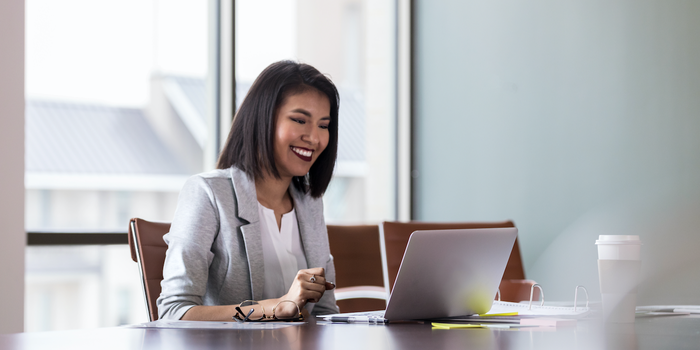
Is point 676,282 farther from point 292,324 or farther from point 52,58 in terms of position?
point 52,58

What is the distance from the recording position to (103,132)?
360 cm

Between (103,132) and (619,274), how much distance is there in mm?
3018

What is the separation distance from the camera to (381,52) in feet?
14.9

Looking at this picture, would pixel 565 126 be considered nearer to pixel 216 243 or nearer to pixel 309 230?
pixel 309 230

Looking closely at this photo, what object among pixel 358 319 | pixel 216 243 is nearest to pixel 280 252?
pixel 216 243

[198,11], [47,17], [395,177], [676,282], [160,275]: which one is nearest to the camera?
[160,275]

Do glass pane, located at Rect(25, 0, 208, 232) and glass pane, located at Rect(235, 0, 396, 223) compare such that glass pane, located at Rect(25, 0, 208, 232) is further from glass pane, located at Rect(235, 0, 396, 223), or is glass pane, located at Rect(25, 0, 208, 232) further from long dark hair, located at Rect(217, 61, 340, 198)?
long dark hair, located at Rect(217, 61, 340, 198)

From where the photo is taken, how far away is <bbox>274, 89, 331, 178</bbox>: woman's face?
1903 mm

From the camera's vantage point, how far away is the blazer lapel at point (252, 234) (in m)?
1.72

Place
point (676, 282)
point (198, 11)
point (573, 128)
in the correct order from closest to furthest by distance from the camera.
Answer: point (676, 282) < point (573, 128) < point (198, 11)

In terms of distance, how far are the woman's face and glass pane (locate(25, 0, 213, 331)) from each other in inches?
65.2

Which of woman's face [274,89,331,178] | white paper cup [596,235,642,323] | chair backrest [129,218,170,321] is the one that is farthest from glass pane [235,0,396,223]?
white paper cup [596,235,642,323]

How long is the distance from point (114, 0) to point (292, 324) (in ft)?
9.18

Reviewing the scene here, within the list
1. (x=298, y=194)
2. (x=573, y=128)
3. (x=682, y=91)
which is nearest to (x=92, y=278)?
(x=298, y=194)
